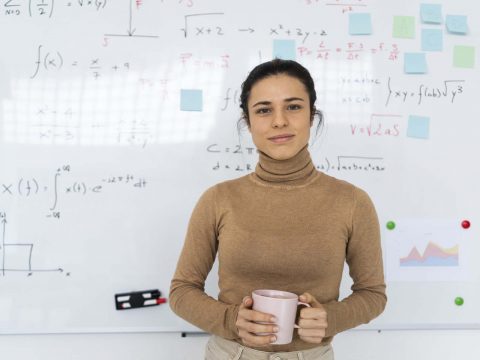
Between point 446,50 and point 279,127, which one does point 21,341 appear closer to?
point 279,127

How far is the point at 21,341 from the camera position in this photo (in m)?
1.25

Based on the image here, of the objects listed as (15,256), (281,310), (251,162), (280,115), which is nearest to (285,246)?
(281,310)

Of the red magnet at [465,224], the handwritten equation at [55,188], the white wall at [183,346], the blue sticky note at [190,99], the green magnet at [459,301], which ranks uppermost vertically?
the blue sticky note at [190,99]

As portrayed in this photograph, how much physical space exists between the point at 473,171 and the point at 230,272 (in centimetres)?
88

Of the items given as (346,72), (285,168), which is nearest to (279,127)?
(285,168)

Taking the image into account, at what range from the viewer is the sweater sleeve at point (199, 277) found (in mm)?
810

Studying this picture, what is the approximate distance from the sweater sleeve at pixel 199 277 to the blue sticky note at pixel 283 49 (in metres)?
0.56

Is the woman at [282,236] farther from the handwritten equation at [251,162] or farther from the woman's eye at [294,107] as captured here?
the handwritten equation at [251,162]

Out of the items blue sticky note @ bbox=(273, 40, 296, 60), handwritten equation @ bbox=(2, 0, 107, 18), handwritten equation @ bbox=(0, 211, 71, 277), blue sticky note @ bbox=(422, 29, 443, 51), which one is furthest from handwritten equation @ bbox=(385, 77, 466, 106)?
handwritten equation @ bbox=(0, 211, 71, 277)

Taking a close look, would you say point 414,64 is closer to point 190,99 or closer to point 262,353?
point 190,99

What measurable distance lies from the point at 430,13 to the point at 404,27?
0.09m

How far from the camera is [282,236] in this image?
2.81 ft

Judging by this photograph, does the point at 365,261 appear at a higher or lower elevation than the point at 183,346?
higher

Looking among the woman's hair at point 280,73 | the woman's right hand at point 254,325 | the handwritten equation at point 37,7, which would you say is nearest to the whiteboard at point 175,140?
the handwritten equation at point 37,7
